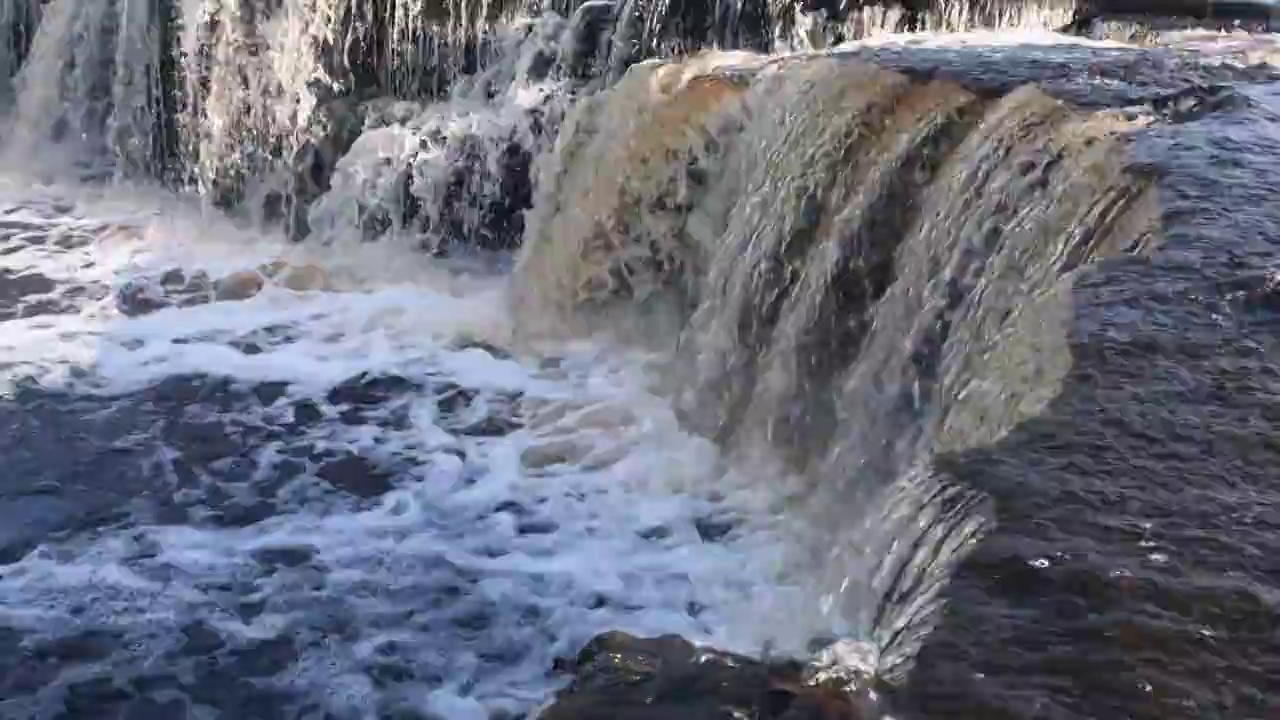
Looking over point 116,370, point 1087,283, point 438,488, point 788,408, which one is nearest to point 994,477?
point 1087,283

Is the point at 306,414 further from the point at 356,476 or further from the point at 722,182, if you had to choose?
the point at 722,182

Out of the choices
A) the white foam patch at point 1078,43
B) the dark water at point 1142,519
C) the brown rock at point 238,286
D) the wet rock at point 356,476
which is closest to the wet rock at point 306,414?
the wet rock at point 356,476

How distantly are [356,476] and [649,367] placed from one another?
1.53 meters

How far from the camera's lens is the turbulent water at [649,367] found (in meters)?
2.91

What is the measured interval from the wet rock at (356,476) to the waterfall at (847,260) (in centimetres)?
129

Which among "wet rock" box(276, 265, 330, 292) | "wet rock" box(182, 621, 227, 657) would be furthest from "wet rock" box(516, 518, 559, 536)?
"wet rock" box(276, 265, 330, 292)

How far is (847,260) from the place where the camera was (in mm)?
5367

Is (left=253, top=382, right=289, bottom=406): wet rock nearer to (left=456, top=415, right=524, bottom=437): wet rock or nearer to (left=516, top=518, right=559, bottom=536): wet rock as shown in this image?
(left=456, top=415, right=524, bottom=437): wet rock

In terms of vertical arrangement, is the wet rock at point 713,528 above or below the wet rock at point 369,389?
below

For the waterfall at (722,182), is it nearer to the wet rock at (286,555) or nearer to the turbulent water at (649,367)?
the turbulent water at (649,367)

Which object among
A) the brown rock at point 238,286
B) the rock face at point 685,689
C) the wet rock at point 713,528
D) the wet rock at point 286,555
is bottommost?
the wet rock at point 286,555

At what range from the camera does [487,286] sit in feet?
25.6

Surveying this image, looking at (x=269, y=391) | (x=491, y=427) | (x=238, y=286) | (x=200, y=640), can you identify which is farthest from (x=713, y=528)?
(x=238, y=286)

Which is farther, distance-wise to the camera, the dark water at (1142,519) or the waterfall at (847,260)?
the waterfall at (847,260)
